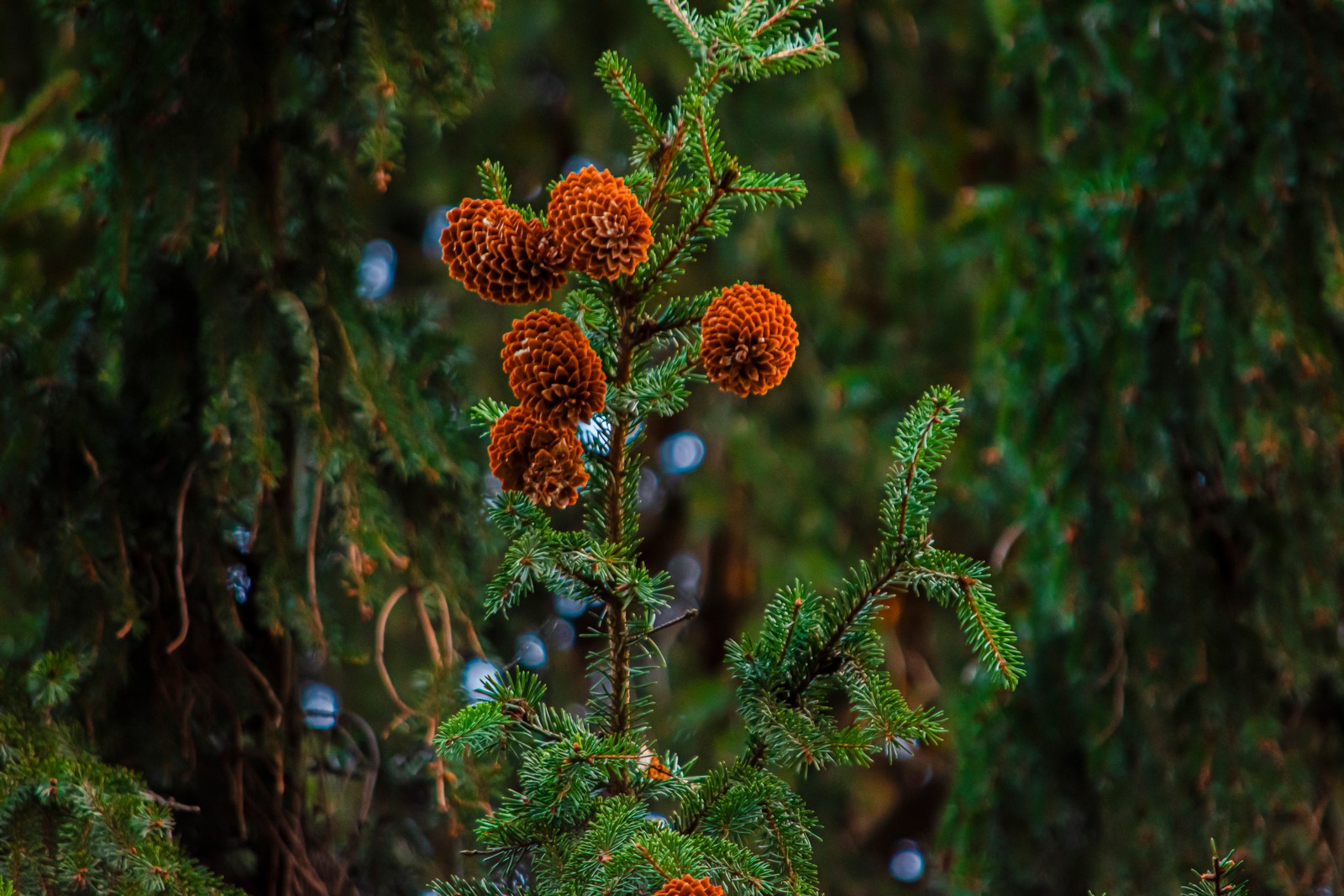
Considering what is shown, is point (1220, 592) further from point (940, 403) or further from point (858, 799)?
point (858, 799)

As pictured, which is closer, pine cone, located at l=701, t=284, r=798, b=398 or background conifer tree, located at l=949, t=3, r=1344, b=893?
pine cone, located at l=701, t=284, r=798, b=398

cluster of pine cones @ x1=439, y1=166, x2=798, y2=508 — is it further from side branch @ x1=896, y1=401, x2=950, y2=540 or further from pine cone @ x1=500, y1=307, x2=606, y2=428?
side branch @ x1=896, y1=401, x2=950, y2=540

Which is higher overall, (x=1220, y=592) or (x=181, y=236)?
(x=181, y=236)

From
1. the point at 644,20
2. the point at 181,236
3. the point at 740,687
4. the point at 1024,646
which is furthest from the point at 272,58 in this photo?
the point at 644,20

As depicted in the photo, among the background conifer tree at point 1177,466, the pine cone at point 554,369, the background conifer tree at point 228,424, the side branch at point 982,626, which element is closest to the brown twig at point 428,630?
the background conifer tree at point 228,424

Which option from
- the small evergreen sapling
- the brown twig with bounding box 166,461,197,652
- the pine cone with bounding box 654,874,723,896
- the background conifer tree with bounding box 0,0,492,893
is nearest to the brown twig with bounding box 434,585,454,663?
the background conifer tree with bounding box 0,0,492,893

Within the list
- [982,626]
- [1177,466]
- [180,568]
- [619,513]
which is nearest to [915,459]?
[982,626]

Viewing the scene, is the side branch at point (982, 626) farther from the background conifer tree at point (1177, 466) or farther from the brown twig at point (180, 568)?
the background conifer tree at point (1177, 466)
